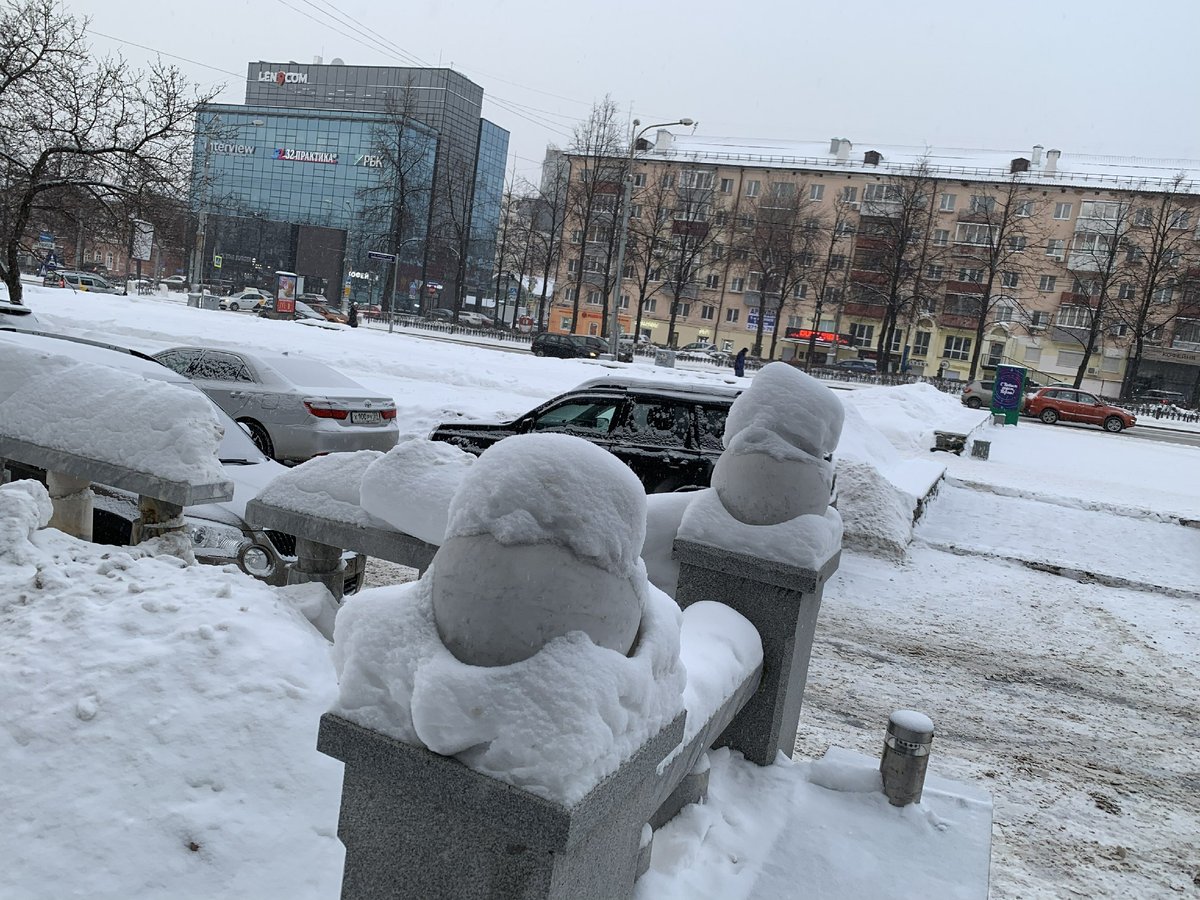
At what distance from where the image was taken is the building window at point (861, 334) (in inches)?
2977

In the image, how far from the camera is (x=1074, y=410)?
35.3 meters

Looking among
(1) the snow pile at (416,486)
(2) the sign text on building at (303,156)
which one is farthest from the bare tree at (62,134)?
Answer: (2) the sign text on building at (303,156)

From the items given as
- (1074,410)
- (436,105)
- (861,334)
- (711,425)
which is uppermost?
(436,105)

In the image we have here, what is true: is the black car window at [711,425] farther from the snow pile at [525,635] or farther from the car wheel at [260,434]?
the snow pile at [525,635]

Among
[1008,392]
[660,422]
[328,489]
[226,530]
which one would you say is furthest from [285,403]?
[1008,392]

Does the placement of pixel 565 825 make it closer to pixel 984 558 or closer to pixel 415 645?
pixel 415 645

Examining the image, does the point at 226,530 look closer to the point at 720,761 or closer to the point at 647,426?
the point at 720,761

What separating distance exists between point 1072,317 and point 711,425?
6979 centimetres

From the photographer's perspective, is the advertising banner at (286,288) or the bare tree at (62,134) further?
the advertising banner at (286,288)

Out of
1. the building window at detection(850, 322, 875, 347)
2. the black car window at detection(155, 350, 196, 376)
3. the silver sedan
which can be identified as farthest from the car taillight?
the building window at detection(850, 322, 875, 347)

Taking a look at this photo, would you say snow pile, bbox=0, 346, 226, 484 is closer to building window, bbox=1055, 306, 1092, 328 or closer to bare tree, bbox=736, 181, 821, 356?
bare tree, bbox=736, 181, 821, 356

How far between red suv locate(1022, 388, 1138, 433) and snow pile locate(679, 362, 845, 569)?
117 ft

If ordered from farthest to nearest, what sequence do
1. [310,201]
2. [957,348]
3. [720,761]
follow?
[310,201]
[957,348]
[720,761]

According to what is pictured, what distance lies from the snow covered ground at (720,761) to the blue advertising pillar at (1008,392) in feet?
61.4
